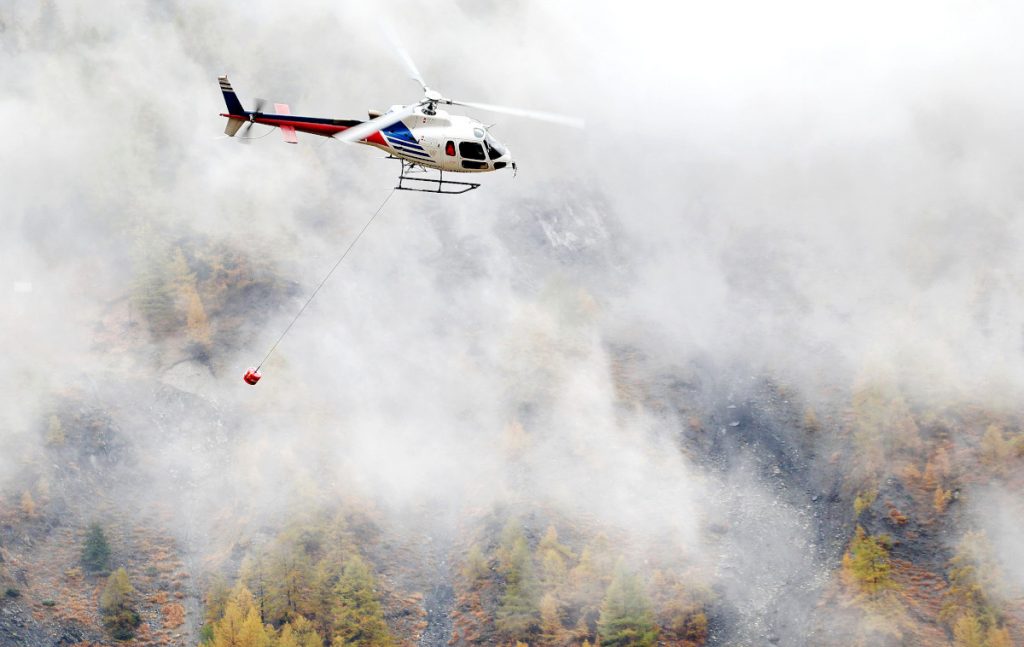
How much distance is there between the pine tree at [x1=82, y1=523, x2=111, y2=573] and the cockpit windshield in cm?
3596

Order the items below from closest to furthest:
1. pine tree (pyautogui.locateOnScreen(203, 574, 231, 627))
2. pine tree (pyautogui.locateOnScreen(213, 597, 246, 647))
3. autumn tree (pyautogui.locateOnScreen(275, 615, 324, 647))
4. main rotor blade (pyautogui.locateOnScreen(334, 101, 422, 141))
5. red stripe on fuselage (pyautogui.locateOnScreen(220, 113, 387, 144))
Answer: main rotor blade (pyautogui.locateOnScreen(334, 101, 422, 141)) → red stripe on fuselage (pyautogui.locateOnScreen(220, 113, 387, 144)) → pine tree (pyautogui.locateOnScreen(213, 597, 246, 647)) → autumn tree (pyautogui.locateOnScreen(275, 615, 324, 647)) → pine tree (pyautogui.locateOnScreen(203, 574, 231, 627))

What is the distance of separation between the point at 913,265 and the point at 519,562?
1921 inches

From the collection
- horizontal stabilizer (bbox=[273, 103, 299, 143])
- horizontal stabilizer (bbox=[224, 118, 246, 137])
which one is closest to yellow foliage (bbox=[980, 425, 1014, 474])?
horizontal stabilizer (bbox=[273, 103, 299, 143])

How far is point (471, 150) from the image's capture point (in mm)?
41938

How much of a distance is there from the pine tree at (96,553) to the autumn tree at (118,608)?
2.16 meters

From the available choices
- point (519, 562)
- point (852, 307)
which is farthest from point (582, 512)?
point (852, 307)

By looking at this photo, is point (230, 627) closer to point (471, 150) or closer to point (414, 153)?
point (414, 153)

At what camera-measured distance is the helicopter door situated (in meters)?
41.8

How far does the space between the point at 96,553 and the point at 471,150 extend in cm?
3593

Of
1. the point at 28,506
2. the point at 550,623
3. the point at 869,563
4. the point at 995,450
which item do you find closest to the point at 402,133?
the point at 550,623

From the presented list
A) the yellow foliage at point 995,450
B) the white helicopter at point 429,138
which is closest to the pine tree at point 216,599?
the white helicopter at point 429,138

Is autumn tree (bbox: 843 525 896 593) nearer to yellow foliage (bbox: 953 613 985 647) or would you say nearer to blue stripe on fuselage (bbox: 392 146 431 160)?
yellow foliage (bbox: 953 613 985 647)

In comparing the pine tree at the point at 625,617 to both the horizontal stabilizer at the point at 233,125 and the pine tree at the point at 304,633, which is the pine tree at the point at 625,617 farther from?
the horizontal stabilizer at the point at 233,125

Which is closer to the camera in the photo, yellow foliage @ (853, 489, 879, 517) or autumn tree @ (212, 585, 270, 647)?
autumn tree @ (212, 585, 270, 647)
